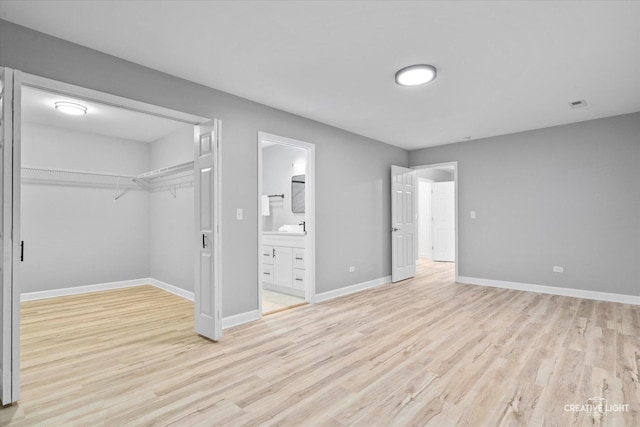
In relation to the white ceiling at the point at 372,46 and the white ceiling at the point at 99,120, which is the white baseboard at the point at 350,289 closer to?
the white ceiling at the point at 372,46

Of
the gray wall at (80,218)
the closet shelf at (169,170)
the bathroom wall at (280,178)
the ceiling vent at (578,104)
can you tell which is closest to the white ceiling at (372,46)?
the ceiling vent at (578,104)

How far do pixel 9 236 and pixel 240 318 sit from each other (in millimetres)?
2100

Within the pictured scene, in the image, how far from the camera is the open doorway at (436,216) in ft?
27.0

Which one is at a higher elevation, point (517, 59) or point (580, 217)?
point (517, 59)

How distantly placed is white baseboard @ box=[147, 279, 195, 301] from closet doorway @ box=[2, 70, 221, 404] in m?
0.02

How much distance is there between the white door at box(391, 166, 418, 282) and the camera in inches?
225

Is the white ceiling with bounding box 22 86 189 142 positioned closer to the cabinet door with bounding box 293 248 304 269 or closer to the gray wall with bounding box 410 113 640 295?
the cabinet door with bounding box 293 248 304 269

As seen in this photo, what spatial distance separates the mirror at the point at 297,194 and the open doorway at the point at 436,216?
3.70 meters


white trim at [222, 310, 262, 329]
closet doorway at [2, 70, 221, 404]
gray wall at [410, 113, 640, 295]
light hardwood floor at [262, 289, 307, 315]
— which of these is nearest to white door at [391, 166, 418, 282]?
gray wall at [410, 113, 640, 295]

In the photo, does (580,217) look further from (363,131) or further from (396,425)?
(396,425)

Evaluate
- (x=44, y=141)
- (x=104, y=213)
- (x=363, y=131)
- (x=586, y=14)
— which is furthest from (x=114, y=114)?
(x=586, y=14)

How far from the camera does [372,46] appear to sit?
253cm

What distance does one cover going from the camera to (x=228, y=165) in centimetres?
344

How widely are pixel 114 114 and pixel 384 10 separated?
3962 mm
